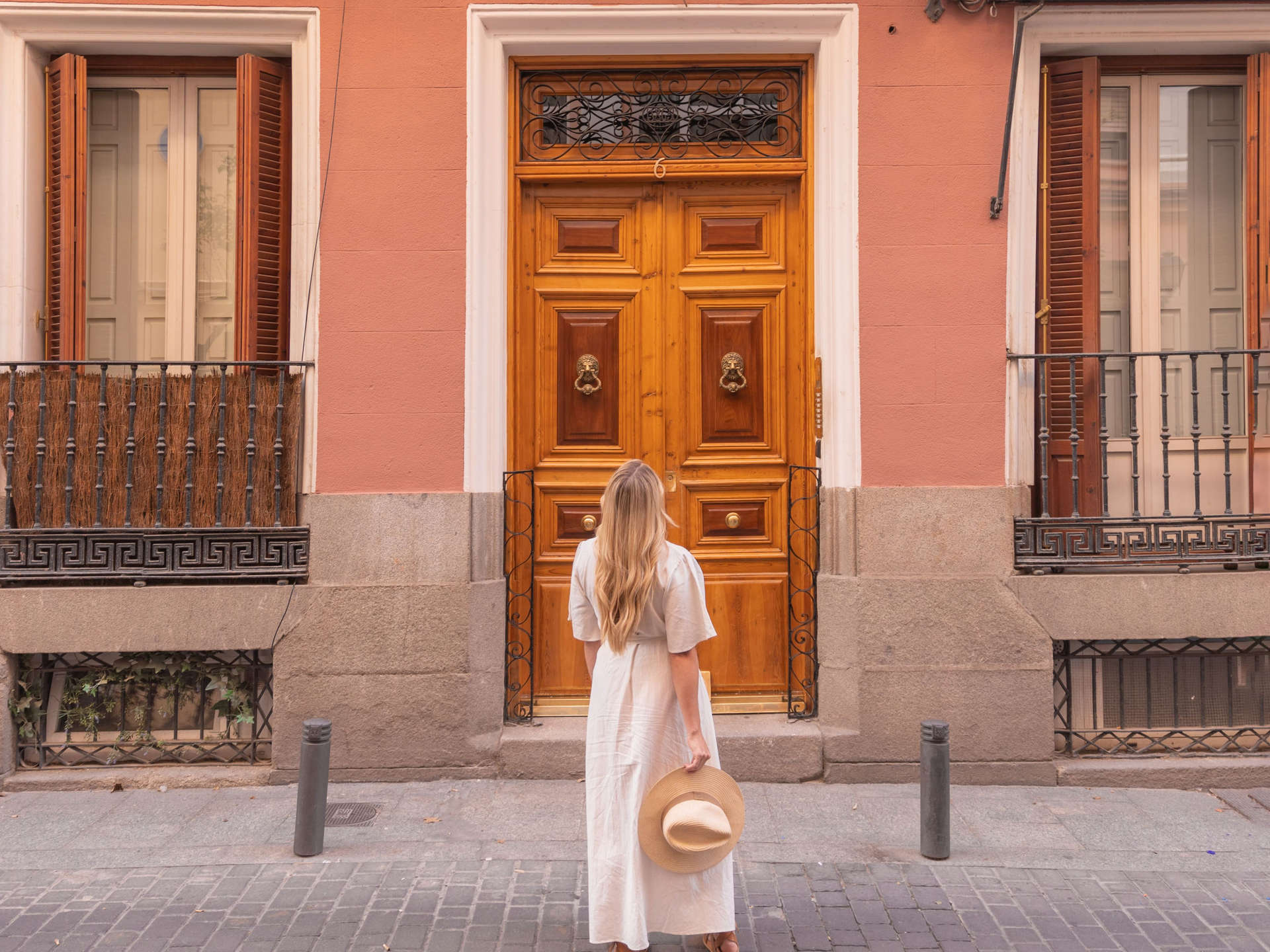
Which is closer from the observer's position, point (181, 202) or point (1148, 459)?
point (1148, 459)

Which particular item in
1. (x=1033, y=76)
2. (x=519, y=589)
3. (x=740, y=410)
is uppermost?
(x=1033, y=76)

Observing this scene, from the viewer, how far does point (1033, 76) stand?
630 cm

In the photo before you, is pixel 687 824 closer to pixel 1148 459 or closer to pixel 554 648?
pixel 554 648

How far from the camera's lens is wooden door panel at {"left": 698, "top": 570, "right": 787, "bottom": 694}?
6570 mm

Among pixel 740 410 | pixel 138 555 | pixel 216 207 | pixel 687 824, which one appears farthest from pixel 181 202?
pixel 687 824

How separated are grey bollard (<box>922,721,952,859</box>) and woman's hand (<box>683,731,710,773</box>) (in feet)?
4.90

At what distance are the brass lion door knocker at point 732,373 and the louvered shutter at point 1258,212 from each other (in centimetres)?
315

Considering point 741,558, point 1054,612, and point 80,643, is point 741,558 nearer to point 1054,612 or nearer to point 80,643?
point 1054,612

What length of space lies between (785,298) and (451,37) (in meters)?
2.61

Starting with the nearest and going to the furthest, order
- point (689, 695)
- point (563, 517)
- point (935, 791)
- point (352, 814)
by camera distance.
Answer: point (689, 695) → point (935, 791) → point (352, 814) → point (563, 517)

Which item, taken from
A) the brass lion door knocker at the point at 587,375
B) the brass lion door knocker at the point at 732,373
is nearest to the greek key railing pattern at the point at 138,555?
the brass lion door knocker at the point at 587,375

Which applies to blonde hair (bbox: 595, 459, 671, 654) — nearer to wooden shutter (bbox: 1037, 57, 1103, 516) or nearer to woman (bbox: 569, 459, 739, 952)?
woman (bbox: 569, 459, 739, 952)

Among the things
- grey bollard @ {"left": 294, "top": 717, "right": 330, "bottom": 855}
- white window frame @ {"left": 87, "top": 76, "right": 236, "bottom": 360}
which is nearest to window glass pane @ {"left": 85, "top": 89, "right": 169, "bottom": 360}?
white window frame @ {"left": 87, "top": 76, "right": 236, "bottom": 360}

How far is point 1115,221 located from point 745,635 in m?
3.62
